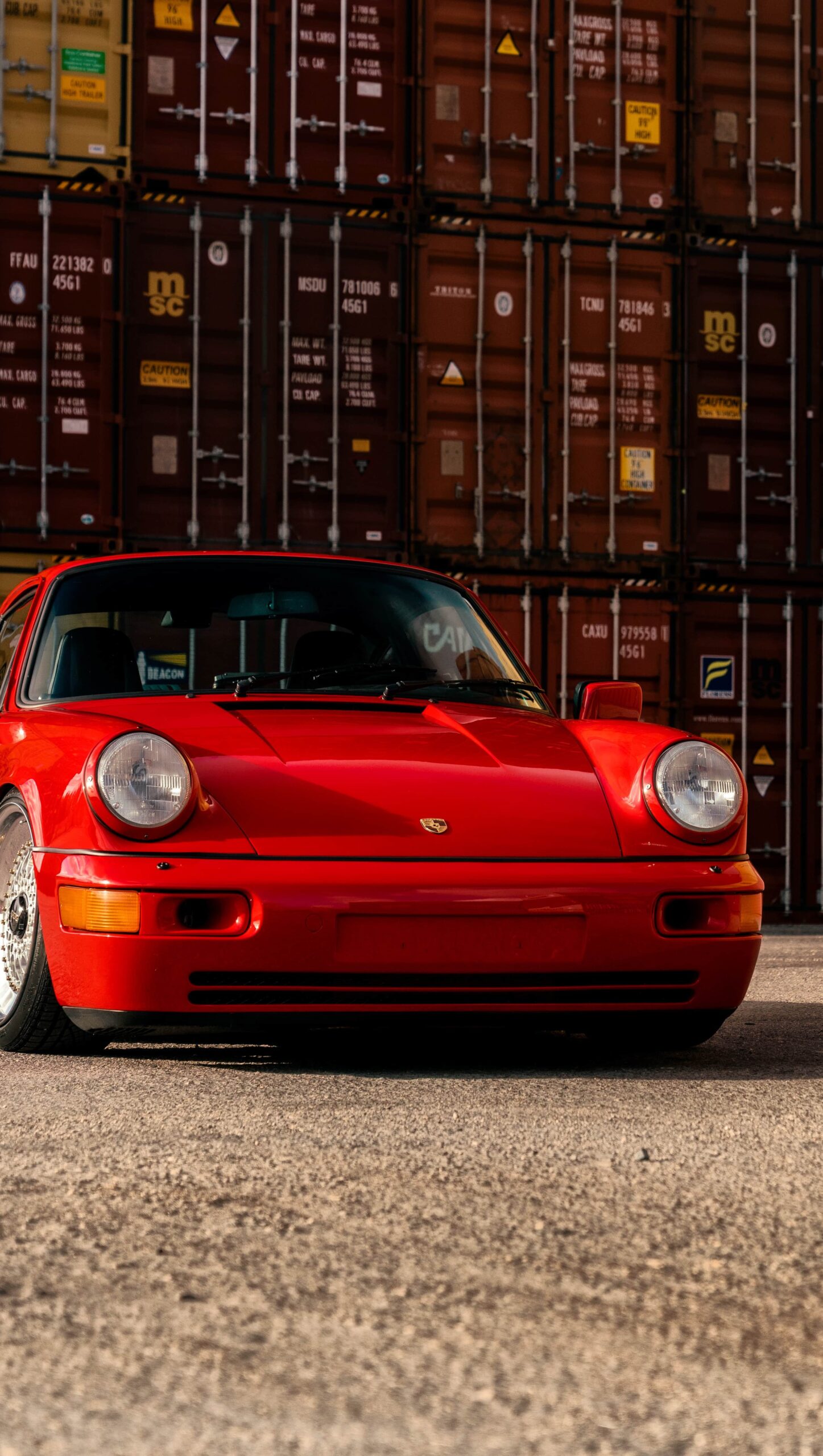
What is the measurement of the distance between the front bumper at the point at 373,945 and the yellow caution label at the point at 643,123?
9077 mm

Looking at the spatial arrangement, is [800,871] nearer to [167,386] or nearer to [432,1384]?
[167,386]

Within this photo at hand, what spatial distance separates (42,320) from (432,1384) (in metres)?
9.94

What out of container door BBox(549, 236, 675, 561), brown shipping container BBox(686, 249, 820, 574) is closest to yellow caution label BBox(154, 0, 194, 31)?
container door BBox(549, 236, 675, 561)

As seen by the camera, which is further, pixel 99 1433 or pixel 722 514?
pixel 722 514

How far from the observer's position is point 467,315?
1164 cm

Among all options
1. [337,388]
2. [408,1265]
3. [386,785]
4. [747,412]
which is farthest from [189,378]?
[408,1265]

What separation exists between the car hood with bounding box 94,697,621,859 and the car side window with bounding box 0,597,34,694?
104cm

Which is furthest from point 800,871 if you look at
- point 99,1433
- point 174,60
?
point 99,1433

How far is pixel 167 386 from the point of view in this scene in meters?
11.1

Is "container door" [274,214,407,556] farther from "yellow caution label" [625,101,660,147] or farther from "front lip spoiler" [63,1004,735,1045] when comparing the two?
"front lip spoiler" [63,1004,735,1045]

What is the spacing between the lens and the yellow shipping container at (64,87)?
1109 cm

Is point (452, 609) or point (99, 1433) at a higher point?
point (452, 609)

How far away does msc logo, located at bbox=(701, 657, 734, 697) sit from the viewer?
11.8 m

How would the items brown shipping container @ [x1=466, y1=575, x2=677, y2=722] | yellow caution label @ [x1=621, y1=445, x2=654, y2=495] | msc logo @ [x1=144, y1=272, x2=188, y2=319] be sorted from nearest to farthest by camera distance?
Answer: msc logo @ [x1=144, y1=272, x2=188, y2=319]
brown shipping container @ [x1=466, y1=575, x2=677, y2=722]
yellow caution label @ [x1=621, y1=445, x2=654, y2=495]
